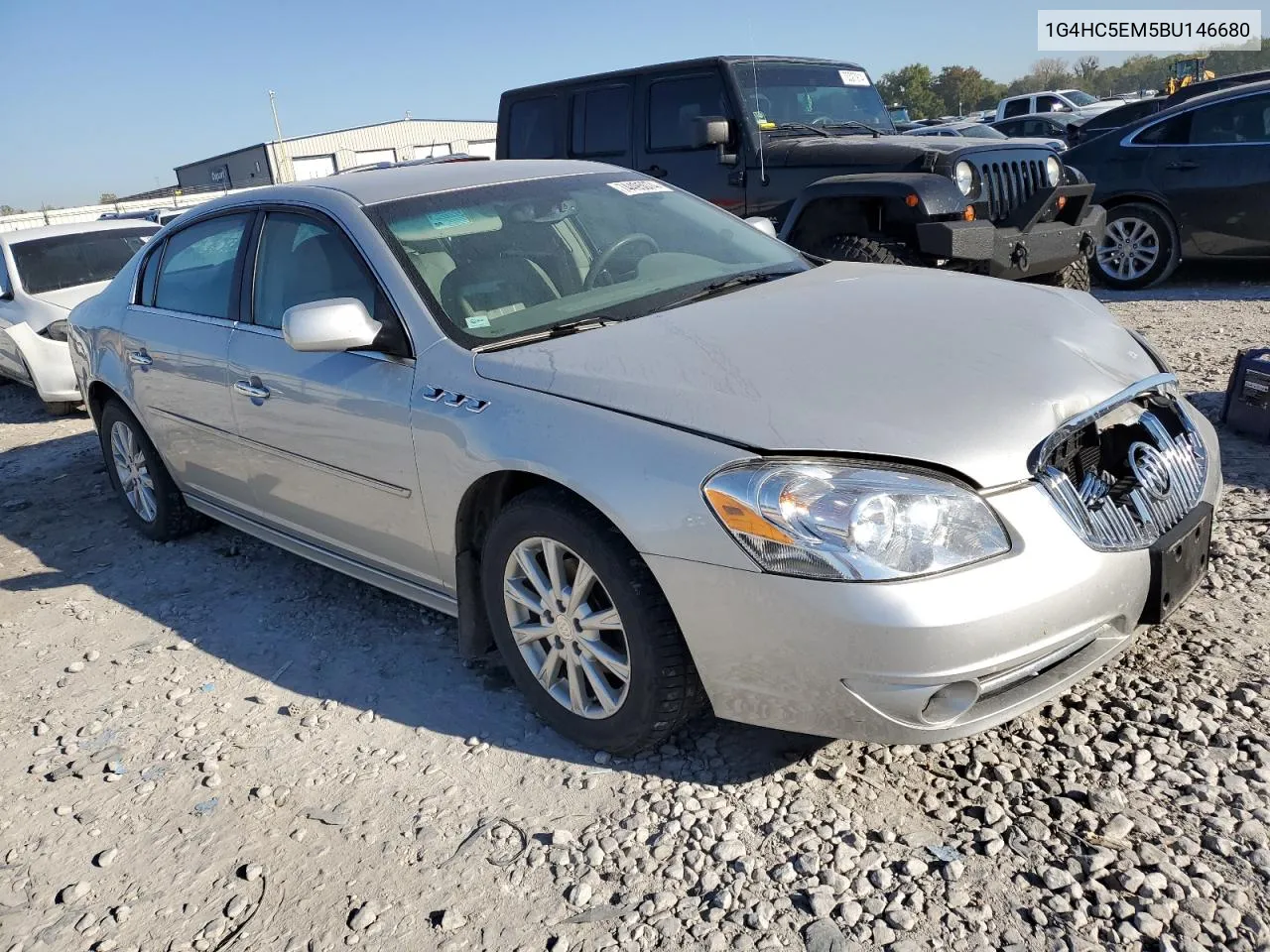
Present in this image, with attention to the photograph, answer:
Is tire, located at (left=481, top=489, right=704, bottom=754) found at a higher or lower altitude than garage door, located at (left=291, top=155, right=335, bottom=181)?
higher

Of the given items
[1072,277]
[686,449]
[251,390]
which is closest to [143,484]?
[251,390]

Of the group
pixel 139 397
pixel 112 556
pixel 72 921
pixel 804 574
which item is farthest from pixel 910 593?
pixel 112 556

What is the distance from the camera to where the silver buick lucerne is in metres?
2.37

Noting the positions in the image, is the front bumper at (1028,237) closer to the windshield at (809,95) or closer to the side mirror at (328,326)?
the windshield at (809,95)

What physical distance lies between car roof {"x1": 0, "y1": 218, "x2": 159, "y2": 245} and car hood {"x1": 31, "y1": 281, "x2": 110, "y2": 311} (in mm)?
702

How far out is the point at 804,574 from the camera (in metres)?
2.36

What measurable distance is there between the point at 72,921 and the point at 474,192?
253 centimetres

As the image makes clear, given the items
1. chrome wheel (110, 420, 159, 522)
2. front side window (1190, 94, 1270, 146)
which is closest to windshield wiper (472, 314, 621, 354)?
chrome wheel (110, 420, 159, 522)

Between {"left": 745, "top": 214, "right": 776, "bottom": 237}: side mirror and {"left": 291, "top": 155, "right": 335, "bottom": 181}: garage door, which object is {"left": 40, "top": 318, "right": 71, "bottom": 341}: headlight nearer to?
{"left": 745, "top": 214, "right": 776, "bottom": 237}: side mirror

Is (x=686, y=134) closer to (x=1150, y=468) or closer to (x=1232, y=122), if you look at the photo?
(x=1232, y=122)

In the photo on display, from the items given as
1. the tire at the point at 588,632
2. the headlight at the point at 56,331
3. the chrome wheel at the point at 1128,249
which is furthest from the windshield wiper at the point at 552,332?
the chrome wheel at the point at 1128,249

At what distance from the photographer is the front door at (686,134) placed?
7512mm

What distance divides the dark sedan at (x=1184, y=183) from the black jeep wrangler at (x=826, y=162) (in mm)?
1527

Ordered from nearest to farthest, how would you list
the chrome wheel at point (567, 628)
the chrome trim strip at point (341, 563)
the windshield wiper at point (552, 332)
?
the chrome wheel at point (567, 628), the windshield wiper at point (552, 332), the chrome trim strip at point (341, 563)
